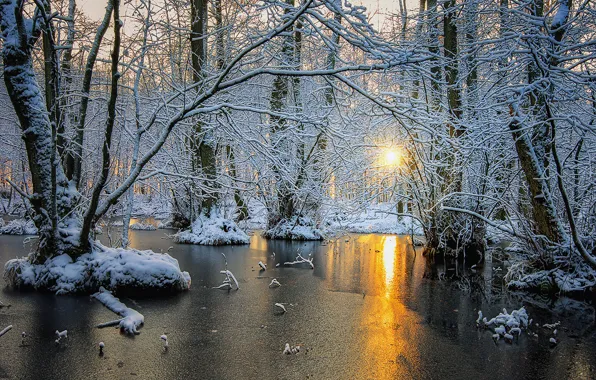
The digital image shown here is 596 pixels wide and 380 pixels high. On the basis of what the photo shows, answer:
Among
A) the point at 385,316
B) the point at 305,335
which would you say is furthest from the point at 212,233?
the point at 305,335

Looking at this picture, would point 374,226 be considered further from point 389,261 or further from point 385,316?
point 385,316

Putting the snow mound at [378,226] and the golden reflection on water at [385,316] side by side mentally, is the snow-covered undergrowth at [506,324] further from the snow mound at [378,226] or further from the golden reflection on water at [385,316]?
the snow mound at [378,226]

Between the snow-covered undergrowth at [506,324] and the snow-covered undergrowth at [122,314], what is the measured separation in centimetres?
445

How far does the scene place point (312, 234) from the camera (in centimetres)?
1677

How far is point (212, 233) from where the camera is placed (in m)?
14.6

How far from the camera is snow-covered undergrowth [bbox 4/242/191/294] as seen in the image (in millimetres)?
7031

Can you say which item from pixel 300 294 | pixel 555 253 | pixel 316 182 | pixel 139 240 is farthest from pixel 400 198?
pixel 139 240

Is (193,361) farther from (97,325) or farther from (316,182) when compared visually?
(316,182)

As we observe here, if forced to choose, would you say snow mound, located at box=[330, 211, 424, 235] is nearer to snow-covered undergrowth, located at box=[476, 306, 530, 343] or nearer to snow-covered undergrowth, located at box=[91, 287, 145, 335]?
snow-covered undergrowth, located at box=[476, 306, 530, 343]

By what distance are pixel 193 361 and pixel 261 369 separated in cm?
72

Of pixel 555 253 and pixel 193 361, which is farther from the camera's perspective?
pixel 555 253

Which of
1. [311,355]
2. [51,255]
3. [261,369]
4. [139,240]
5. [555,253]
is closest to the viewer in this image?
[261,369]

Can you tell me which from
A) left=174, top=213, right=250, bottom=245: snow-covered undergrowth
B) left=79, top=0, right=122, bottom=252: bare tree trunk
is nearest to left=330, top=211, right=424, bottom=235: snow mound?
left=174, top=213, right=250, bottom=245: snow-covered undergrowth

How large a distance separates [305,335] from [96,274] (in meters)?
3.99
